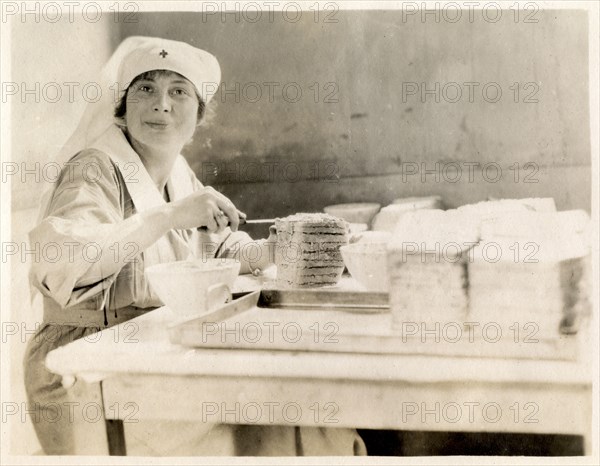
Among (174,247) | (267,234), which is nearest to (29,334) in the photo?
(174,247)

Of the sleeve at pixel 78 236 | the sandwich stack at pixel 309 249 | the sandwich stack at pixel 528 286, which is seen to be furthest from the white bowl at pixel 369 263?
the sleeve at pixel 78 236

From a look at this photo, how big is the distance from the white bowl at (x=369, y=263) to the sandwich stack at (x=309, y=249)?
32 millimetres

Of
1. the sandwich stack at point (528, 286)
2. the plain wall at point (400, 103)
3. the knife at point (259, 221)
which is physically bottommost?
the sandwich stack at point (528, 286)

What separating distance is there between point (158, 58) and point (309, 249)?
0.44 metres

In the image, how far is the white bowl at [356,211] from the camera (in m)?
1.01

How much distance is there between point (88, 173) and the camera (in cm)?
96

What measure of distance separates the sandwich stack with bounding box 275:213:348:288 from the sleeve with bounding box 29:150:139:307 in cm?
27

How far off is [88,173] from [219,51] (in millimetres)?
316

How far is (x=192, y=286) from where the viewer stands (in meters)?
0.80

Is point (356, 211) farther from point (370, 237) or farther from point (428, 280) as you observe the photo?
point (428, 280)

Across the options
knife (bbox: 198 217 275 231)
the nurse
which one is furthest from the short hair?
knife (bbox: 198 217 275 231)

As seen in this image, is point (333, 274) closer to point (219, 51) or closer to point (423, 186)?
point (423, 186)

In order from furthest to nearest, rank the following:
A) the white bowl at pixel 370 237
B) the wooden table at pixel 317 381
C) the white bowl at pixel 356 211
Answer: the white bowl at pixel 356 211 → the white bowl at pixel 370 237 → the wooden table at pixel 317 381

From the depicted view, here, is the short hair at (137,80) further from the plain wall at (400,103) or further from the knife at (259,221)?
the knife at (259,221)
